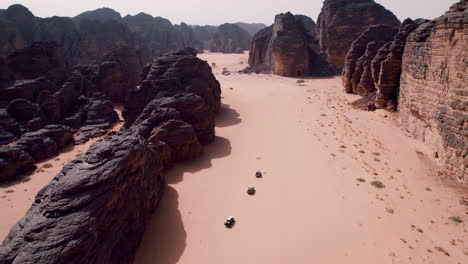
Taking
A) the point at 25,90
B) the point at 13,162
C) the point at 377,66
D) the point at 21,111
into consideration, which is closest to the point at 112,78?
the point at 25,90

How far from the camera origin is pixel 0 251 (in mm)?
7418

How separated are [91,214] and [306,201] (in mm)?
9443

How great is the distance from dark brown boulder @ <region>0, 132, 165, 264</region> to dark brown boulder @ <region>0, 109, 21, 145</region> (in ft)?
61.0

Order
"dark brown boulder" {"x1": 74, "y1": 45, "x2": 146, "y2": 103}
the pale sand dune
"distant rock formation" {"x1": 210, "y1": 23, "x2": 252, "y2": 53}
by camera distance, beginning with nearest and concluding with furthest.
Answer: the pale sand dune, "dark brown boulder" {"x1": 74, "y1": 45, "x2": 146, "y2": 103}, "distant rock formation" {"x1": 210, "y1": 23, "x2": 252, "y2": 53}

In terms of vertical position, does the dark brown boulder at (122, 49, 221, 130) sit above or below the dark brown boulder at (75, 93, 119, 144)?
above

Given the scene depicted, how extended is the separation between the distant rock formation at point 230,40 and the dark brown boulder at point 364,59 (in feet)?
239

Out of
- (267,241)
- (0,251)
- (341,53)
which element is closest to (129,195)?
(0,251)

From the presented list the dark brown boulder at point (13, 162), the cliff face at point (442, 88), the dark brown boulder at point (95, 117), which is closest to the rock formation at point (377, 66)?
the cliff face at point (442, 88)

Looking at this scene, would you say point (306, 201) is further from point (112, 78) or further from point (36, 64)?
point (36, 64)

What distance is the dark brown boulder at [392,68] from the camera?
2341 centimetres

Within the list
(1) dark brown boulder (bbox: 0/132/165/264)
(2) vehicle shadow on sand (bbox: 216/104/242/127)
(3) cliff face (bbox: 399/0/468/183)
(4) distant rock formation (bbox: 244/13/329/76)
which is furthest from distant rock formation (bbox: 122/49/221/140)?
(4) distant rock formation (bbox: 244/13/329/76)

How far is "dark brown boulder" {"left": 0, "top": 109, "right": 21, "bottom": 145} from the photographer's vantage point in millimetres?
23361

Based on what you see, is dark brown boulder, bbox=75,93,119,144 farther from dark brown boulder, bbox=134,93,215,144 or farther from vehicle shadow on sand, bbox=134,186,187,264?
vehicle shadow on sand, bbox=134,186,187,264

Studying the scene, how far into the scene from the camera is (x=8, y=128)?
2408 cm
